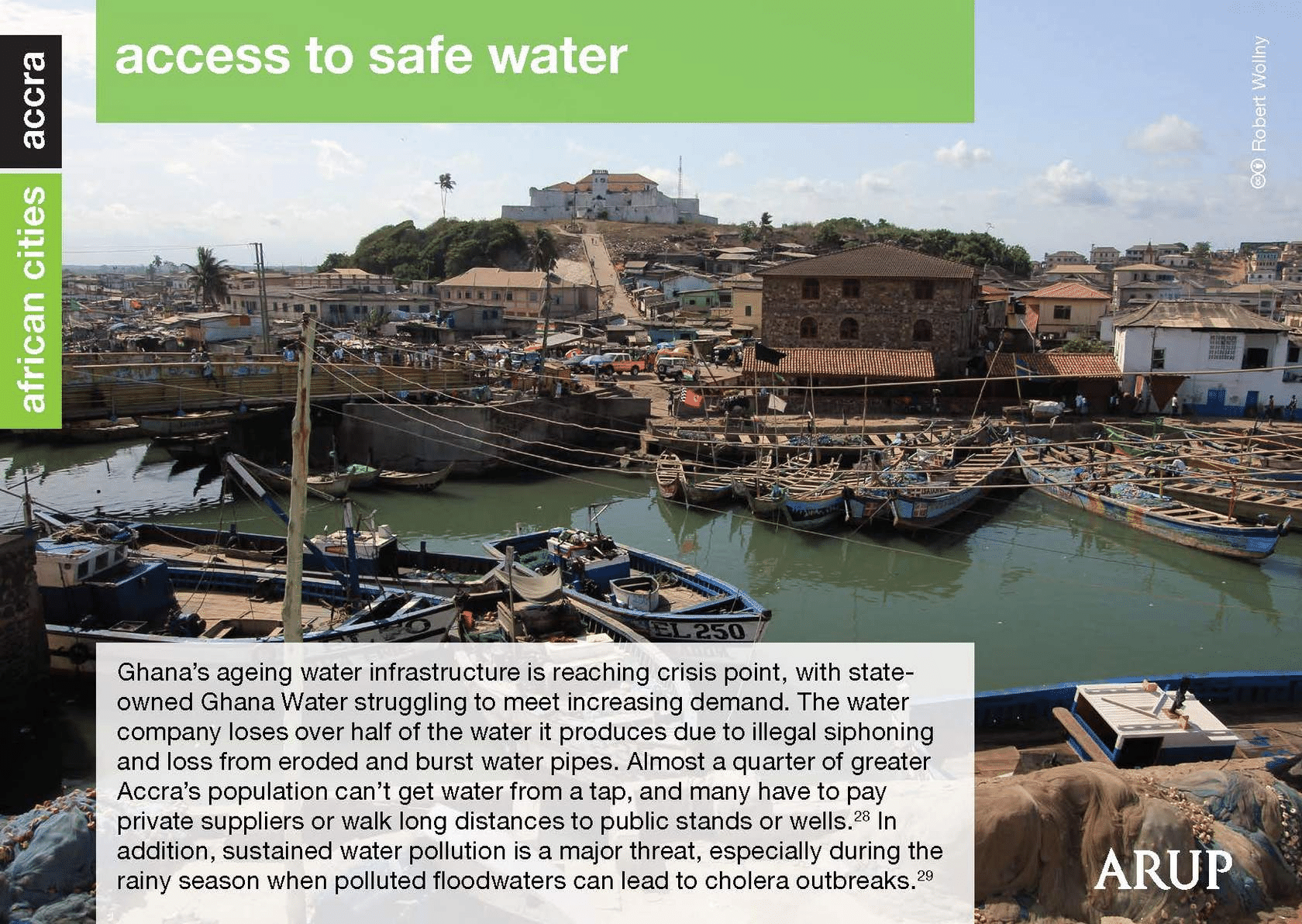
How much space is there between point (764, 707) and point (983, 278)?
7304 centimetres

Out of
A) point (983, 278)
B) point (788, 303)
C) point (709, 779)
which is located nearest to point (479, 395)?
point (788, 303)

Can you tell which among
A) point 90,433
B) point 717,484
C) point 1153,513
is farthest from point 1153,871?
point 90,433

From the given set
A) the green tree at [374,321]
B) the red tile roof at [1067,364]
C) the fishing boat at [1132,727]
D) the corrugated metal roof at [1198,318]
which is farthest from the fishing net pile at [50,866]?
the green tree at [374,321]

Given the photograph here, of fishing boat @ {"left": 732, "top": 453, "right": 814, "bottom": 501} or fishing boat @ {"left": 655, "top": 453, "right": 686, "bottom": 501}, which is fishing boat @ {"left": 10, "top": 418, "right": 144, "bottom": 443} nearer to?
fishing boat @ {"left": 655, "top": 453, "right": 686, "bottom": 501}

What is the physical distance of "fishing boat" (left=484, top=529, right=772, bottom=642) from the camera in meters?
18.5

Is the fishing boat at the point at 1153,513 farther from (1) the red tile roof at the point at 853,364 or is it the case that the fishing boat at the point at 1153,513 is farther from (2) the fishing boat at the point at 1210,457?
(1) the red tile roof at the point at 853,364

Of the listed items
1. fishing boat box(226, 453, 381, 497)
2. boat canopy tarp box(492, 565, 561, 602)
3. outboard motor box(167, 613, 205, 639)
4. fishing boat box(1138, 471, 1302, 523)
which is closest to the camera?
outboard motor box(167, 613, 205, 639)

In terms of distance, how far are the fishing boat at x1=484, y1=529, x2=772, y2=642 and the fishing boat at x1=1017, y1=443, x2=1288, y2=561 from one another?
30.5ft

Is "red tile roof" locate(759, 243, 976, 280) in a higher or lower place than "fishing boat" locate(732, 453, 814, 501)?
higher

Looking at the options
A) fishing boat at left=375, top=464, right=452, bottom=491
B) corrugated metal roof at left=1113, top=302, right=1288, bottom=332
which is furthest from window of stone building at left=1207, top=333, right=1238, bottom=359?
fishing boat at left=375, top=464, right=452, bottom=491

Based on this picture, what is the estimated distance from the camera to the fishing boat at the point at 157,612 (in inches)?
689

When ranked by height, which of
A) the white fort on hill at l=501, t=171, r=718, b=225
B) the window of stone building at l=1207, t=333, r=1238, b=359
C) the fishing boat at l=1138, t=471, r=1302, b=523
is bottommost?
the fishing boat at l=1138, t=471, r=1302, b=523

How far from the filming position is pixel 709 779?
348 inches

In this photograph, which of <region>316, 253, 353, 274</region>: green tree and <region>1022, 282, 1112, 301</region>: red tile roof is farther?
<region>316, 253, 353, 274</region>: green tree
